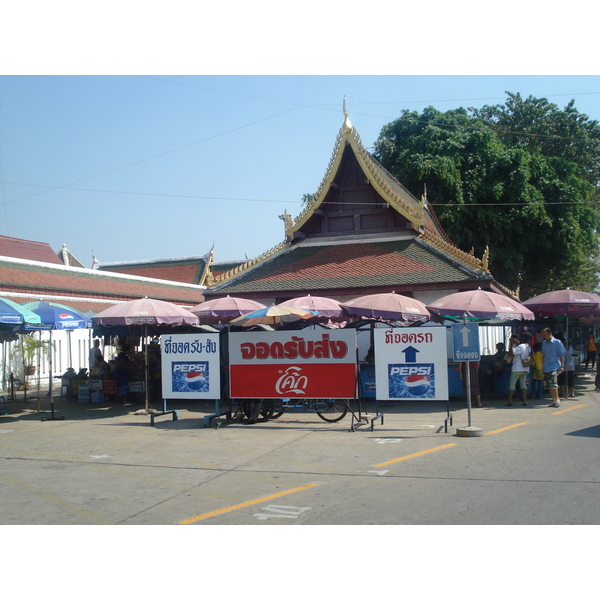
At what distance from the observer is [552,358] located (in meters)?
14.0

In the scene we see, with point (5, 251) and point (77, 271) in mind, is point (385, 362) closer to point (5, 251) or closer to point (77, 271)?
point (77, 271)

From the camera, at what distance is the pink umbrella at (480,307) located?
1375 centimetres

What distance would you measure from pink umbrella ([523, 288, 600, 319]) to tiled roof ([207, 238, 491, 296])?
2104 mm

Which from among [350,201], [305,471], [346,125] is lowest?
[305,471]

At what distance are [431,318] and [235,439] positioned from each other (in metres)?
6.97

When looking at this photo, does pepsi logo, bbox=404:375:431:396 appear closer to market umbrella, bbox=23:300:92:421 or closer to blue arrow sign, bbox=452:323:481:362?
blue arrow sign, bbox=452:323:481:362

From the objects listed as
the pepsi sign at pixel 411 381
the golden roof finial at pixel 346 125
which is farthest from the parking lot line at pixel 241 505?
the golden roof finial at pixel 346 125

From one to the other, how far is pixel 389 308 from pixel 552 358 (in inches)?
157

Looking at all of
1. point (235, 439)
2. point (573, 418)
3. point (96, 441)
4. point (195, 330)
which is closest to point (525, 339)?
point (573, 418)

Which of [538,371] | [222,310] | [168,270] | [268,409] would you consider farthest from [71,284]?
[538,371]

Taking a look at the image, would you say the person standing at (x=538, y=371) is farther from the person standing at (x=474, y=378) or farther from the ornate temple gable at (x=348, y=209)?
the ornate temple gable at (x=348, y=209)

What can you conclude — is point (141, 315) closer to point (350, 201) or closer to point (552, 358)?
point (552, 358)

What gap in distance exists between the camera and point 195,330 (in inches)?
627

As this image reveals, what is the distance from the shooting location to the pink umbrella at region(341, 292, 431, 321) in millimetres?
14125
